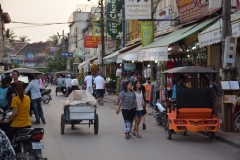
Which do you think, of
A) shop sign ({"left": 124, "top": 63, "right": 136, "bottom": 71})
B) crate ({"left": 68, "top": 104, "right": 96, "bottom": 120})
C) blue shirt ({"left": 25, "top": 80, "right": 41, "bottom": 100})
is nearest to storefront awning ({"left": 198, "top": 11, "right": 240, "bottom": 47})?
crate ({"left": 68, "top": 104, "right": 96, "bottom": 120})

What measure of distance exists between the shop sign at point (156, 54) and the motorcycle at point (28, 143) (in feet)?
34.8

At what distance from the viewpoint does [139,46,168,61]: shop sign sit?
1712 centimetres

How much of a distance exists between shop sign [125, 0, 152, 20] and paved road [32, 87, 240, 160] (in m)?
8.00

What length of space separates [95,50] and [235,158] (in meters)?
50.4

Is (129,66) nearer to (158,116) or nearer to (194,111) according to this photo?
(158,116)

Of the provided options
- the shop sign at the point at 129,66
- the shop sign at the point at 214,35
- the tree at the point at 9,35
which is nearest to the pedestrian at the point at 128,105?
the shop sign at the point at 214,35

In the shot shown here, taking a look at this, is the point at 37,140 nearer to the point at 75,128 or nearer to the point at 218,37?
the point at 75,128

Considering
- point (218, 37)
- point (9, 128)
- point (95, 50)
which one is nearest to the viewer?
point (9, 128)

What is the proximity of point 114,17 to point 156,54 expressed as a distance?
19671 mm

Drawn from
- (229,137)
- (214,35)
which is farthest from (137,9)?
(229,137)

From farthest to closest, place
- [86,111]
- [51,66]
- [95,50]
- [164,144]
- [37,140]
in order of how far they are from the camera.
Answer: [51,66], [95,50], [86,111], [164,144], [37,140]

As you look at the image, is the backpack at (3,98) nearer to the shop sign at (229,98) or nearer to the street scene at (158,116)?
the street scene at (158,116)

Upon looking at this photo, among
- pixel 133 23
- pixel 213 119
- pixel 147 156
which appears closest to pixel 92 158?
pixel 147 156

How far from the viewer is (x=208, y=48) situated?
62.6 ft
